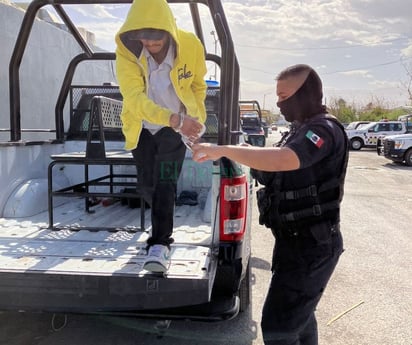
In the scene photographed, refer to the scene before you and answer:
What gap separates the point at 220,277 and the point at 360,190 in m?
9.48

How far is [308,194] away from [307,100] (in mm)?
439

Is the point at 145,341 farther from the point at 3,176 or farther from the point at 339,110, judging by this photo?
the point at 339,110

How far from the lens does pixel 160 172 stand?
2.78 m

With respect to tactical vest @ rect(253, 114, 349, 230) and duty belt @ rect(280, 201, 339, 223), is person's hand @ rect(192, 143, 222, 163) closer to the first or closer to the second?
tactical vest @ rect(253, 114, 349, 230)

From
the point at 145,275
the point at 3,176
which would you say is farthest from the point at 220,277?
the point at 3,176

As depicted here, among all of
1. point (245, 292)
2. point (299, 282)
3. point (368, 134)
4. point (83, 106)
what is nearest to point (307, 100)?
point (299, 282)

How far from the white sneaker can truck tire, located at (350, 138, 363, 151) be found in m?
25.3

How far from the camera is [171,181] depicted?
280cm

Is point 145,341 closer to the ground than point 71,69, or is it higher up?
closer to the ground

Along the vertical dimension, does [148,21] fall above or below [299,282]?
above

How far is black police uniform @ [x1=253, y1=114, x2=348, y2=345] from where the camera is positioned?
2.04 m

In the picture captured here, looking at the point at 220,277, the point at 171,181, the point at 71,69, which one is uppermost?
the point at 71,69

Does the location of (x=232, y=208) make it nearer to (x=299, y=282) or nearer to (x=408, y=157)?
(x=299, y=282)

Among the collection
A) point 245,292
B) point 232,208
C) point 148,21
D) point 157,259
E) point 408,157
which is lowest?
point 408,157
